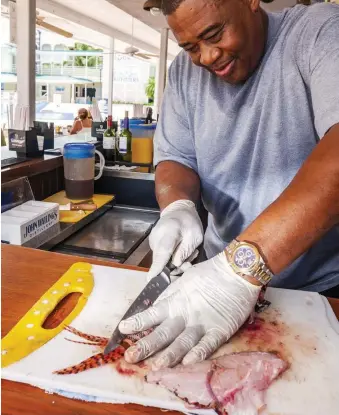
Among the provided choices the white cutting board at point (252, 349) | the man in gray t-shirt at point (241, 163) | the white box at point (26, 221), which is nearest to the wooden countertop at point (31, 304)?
the white cutting board at point (252, 349)

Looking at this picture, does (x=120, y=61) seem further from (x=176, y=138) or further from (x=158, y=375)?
(x=158, y=375)

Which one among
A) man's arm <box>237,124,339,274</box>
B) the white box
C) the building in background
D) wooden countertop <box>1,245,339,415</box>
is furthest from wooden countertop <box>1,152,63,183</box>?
the building in background

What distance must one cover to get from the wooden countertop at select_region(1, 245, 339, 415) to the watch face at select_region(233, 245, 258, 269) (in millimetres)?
344

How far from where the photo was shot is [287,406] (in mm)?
777

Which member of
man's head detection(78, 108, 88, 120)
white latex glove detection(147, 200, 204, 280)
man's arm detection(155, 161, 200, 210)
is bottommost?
white latex glove detection(147, 200, 204, 280)

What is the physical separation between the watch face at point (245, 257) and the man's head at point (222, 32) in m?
0.58

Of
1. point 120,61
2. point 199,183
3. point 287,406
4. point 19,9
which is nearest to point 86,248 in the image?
point 199,183

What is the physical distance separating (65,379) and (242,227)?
867mm

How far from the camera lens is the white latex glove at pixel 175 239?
3.80 feet

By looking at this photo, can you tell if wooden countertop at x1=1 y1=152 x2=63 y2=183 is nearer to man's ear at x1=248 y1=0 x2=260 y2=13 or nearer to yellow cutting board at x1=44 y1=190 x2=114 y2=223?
yellow cutting board at x1=44 y1=190 x2=114 y2=223

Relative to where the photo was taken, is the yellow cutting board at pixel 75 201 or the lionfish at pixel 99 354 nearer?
the lionfish at pixel 99 354

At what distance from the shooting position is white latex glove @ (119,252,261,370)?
0.89 meters

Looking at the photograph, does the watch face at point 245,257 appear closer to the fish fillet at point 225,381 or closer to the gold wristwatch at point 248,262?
the gold wristwatch at point 248,262

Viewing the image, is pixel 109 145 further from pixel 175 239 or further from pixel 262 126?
pixel 175 239
